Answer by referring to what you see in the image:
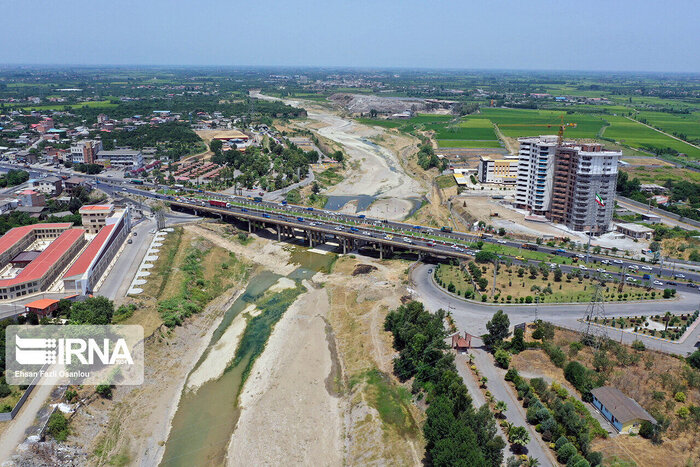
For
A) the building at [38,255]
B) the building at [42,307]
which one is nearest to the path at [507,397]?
the building at [42,307]

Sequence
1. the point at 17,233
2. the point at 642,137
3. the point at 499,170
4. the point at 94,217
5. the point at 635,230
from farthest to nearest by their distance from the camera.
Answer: the point at 642,137
the point at 499,170
the point at 635,230
the point at 94,217
the point at 17,233

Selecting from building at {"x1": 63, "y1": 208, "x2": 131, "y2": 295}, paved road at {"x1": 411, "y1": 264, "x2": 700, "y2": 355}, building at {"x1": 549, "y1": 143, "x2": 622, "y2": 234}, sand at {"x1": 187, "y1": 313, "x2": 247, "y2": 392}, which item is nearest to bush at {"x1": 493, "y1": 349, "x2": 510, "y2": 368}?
paved road at {"x1": 411, "y1": 264, "x2": 700, "y2": 355}

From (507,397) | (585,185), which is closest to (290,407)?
(507,397)

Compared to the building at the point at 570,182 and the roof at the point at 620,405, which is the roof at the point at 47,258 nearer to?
the roof at the point at 620,405

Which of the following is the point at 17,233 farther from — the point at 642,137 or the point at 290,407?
the point at 642,137

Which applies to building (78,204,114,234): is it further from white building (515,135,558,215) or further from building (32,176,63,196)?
white building (515,135,558,215)

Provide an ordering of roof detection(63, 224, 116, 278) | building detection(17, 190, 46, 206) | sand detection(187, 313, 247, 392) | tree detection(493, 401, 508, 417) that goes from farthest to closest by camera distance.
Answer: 1. building detection(17, 190, 46, 206)
2. roof detection(63, 224, 116, 278)
3. sand detection(187, 313, 247, 392)
4. tree detection(493, 401, 508, 417)

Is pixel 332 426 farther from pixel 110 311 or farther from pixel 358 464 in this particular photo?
pixel 110 311
